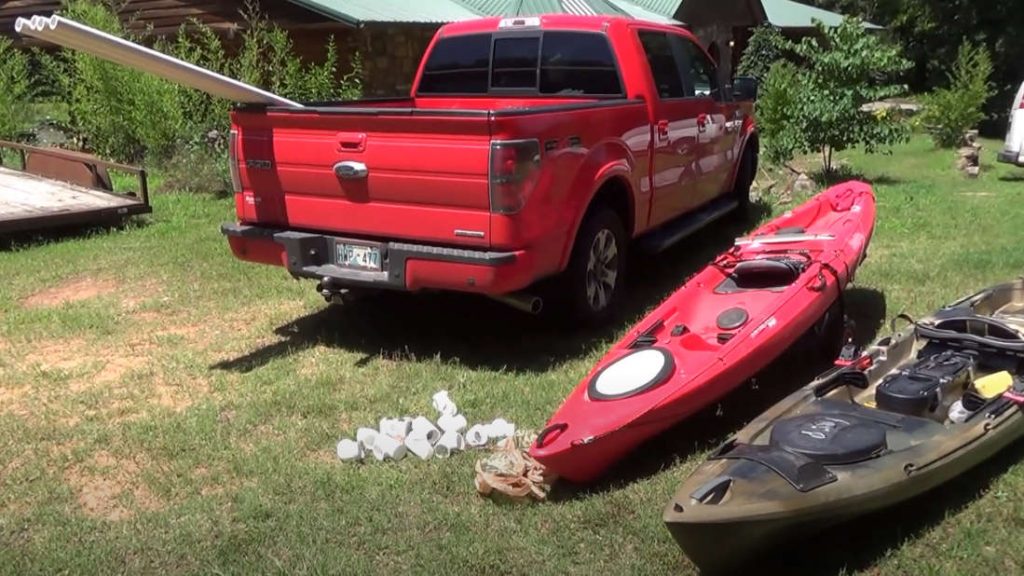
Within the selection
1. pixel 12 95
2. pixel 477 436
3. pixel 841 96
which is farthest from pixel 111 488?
pixel 12 95

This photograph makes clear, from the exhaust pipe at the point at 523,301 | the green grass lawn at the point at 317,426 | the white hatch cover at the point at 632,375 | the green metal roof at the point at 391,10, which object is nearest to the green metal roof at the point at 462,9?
the green metal roof at the point at 391,10

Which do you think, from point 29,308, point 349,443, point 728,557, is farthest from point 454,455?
point 29,308

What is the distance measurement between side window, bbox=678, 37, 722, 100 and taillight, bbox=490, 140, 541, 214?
2.73m

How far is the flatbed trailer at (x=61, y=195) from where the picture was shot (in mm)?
9242

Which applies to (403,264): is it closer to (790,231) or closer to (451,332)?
(451,332)

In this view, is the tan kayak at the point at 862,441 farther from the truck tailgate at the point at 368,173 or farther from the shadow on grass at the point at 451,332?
the truck tailgate at the point at 368,173

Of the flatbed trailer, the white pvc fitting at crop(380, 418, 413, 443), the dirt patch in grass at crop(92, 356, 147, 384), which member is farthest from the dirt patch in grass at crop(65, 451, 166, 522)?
the flatbed trailer

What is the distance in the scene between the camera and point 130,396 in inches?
210

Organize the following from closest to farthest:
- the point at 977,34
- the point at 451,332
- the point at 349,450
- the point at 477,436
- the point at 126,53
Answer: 1. the point at 349,450
2. the point at 477,436
3. the point at 126,53
4. the point at 451,332
5. the point at 977,34

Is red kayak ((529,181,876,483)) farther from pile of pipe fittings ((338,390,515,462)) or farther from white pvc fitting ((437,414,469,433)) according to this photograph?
white pvc fitting ((437,414,469,433))

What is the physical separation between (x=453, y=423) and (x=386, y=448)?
14.3 inches

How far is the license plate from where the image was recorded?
557 centimetres

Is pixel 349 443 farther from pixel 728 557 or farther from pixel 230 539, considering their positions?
pixel 728 557

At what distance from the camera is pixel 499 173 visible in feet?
16.7
